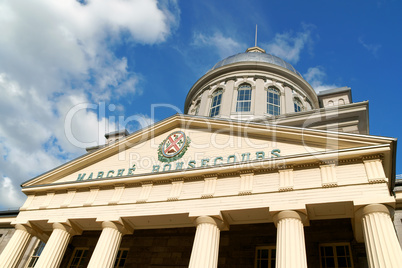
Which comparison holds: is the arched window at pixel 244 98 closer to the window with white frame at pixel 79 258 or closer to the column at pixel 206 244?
the column at pixel 206 244

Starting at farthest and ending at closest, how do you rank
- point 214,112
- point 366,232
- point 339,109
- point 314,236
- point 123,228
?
point 214,112 → point 339,109 → point 123,228 → point 314,236 → point 366,232

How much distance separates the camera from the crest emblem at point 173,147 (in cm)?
→ 1585

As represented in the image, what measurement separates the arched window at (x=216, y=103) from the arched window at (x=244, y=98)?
1698 mm

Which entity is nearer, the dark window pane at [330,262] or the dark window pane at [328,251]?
the dark window pane at [330,262]

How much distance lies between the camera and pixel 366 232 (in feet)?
34.2

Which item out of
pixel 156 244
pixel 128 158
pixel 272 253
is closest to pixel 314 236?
pixel 272 253

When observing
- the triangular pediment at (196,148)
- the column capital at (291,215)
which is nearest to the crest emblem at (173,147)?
the triangular pediment at (196,148)

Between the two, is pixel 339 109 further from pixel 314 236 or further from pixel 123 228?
pixel 123 228

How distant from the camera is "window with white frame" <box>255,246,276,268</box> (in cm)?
1443

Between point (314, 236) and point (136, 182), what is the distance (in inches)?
342

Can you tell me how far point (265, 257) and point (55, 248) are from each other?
10.1 meters

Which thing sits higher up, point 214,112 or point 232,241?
point 214,112

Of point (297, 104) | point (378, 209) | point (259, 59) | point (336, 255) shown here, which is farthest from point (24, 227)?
point (259, 59)

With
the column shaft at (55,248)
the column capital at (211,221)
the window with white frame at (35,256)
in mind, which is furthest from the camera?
the window with white frame at (35,256)
